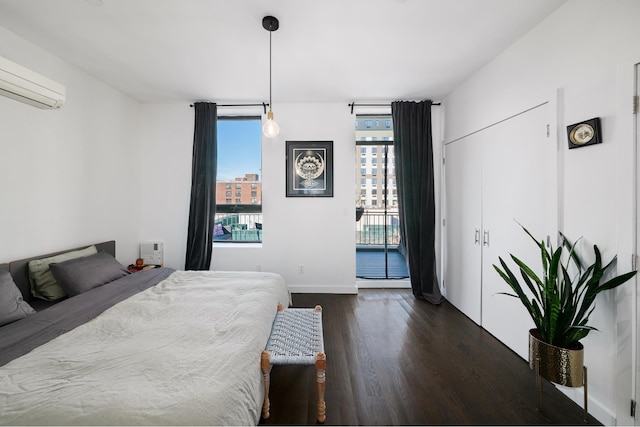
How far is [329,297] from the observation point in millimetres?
3580

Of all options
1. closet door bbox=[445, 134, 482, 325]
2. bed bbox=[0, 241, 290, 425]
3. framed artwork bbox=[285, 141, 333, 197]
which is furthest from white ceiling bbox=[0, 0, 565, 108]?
bed bbox=[0, 241, 290, 425]

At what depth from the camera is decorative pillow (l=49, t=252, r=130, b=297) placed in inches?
86.3

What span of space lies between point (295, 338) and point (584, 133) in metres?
2.48

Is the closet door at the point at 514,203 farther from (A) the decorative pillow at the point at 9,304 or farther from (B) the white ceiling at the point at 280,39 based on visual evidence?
(A) the decorative pillow at the point at 9,304

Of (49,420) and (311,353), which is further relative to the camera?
(311,353)

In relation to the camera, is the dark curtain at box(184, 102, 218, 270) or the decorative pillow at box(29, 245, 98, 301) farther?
the dark curtain at box(184, 102, 218, 270)

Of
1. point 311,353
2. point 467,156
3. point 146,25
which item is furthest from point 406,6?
point 311,353

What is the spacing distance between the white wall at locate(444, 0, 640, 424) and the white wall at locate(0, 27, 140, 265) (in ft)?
14.8

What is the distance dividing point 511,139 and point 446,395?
2.28 metres

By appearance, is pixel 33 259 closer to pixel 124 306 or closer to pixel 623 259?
pixel 124 306

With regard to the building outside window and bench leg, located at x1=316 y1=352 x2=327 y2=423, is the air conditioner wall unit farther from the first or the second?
the building outside window

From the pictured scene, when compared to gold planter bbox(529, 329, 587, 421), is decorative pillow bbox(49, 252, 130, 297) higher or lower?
higher

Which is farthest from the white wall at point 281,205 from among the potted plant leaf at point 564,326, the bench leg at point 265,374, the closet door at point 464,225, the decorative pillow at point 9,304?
the potted plant leaf at point 564,326

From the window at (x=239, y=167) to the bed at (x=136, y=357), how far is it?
6.12 ft
